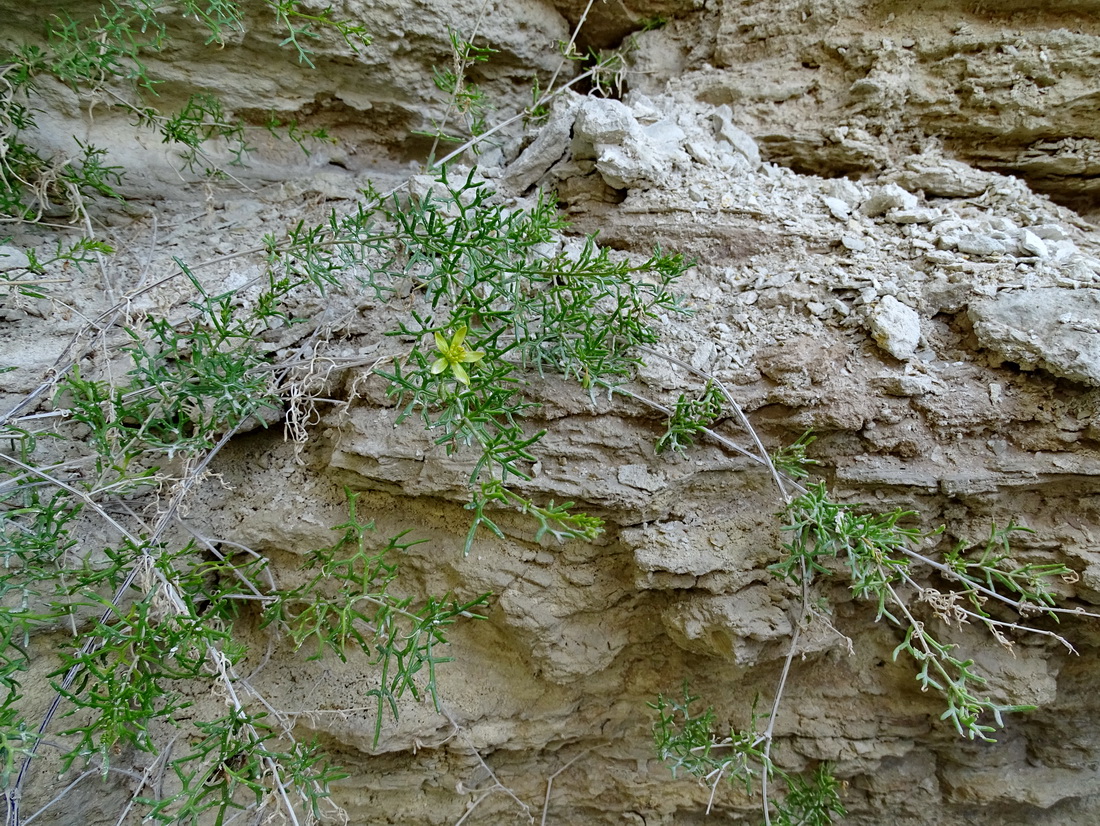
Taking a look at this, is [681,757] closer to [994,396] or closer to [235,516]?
[994,396]

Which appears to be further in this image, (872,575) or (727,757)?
(727,757)

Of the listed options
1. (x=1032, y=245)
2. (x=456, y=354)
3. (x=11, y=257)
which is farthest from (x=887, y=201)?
(x=11, y=257)

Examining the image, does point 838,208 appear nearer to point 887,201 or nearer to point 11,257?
point 887,201

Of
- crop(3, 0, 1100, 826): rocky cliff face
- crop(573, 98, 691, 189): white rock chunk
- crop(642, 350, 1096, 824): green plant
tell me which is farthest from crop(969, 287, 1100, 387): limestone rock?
crop(573, 98, 691, 189): white rock chunk

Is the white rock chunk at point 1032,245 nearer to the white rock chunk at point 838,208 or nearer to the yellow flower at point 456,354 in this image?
the white rock chunk at point 838,208

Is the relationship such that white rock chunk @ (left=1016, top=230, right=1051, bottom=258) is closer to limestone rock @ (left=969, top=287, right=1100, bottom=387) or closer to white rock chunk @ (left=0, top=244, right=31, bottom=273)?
limestone rock @ (left=969, top=287, right=1100, bottom=387)

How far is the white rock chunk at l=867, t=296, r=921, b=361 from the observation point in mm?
1810

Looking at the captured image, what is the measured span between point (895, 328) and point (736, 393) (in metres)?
0.50

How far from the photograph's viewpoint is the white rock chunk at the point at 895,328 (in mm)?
1810

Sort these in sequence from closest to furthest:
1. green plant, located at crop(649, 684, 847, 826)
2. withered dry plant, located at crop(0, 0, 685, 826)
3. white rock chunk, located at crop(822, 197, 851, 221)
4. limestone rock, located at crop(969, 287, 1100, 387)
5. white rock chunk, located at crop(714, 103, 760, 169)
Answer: withered dry plant, located at crop(0, 0, 685, 826) < limestone rock, located at crop(969, 287, 1100, 387) < green plant, located at crop(649, 684, 847, 826) < white rock chunk, located at crop(822, 197, 851, 221) < white rock chunk, located at crop(714, 103, 760, 169)

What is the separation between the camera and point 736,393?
1817 millimetres

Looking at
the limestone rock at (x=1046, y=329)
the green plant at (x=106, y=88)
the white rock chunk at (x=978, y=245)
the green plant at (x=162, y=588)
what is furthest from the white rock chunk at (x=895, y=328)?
the green plant at (x=106, y=88)

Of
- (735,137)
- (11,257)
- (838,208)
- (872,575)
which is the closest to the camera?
(872,575)

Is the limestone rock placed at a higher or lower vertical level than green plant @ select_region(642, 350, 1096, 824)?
higher
